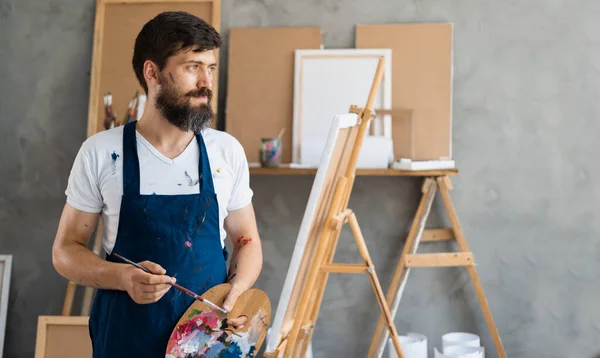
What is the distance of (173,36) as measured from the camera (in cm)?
166

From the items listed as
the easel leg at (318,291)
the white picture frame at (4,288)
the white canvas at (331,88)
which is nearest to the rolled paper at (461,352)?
the easel leg at (318,291)

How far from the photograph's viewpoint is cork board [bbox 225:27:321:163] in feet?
11.5

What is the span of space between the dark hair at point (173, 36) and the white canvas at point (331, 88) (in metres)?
1.75

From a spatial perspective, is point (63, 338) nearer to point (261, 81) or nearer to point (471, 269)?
point (261, 81)

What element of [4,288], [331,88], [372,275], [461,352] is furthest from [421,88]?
[4,288]

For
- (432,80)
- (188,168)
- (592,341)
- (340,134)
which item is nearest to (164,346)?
(188,168)

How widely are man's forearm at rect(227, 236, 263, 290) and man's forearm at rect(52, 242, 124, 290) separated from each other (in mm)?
297

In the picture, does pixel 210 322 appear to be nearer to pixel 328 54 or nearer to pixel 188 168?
pixel 188 168

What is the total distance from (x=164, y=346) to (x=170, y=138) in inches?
20.3

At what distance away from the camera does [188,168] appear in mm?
1682

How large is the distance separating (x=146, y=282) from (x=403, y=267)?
2.03 metres

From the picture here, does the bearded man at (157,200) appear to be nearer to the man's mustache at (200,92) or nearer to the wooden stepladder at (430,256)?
the man's mustache at (200,92)

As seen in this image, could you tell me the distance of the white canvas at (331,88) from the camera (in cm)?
342

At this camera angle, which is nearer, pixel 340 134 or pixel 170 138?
pixel 170 138
